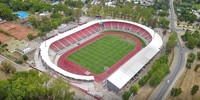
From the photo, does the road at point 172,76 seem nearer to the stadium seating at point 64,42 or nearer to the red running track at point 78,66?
the red running track at point 78,66

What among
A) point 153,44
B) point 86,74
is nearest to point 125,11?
point 153,44

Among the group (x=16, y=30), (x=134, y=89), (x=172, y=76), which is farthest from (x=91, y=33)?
(x=134, y=89)

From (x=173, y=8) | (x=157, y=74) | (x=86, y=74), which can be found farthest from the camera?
(x=173, y=8)

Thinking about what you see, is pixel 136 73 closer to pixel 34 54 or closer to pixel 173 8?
pixel 34 54

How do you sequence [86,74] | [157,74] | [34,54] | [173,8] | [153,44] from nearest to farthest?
1. [157,74]
2. [86,74]
3. [34,54]
4. [153,44]
5. [173,8]

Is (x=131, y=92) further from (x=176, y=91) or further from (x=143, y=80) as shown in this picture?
(x=176, y=91)

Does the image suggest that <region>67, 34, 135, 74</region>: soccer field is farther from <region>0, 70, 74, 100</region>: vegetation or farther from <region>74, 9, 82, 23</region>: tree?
<region>0, 70, 74, 100</region>: vegetation

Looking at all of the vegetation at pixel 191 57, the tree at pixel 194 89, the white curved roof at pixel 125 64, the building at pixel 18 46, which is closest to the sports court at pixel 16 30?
the building at pixel 18 46
